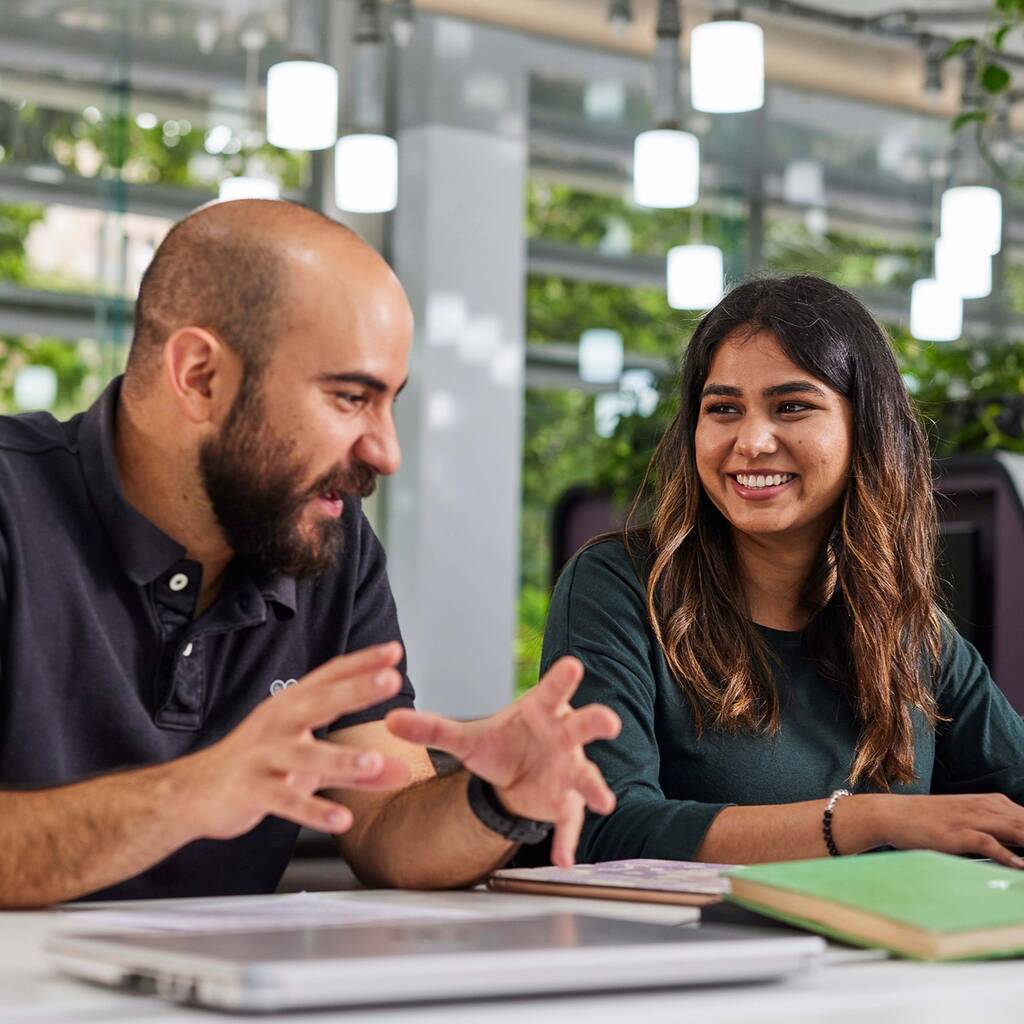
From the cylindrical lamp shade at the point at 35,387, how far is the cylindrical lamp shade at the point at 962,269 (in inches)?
117

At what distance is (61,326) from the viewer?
5879 millimetres

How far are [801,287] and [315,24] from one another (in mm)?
2641

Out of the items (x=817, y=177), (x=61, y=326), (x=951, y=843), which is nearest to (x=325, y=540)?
(x=951, y=843)

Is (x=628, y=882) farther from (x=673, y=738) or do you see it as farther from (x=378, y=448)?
(x=673, y=738)

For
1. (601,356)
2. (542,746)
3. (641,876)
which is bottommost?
(641,876)

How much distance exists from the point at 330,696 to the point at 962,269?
5.08m

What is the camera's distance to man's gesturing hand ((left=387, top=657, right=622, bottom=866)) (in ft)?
4.09

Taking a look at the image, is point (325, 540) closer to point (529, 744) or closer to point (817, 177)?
point (529, 744)

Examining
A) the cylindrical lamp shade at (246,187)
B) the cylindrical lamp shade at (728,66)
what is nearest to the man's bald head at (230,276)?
the cylindrical lamp shade at (728,66)

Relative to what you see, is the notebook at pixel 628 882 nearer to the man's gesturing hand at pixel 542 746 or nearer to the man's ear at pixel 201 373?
the man's gesturing hand at pixel 542 746

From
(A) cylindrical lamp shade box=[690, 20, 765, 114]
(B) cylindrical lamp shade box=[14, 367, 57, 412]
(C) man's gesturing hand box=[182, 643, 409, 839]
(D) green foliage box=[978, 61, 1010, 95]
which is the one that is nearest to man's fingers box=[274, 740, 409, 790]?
(C) man's gesturing hand box=[182, 643, 409, 839]

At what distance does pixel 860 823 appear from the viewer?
1.73 meters

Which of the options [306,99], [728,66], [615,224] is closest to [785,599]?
[728,66]

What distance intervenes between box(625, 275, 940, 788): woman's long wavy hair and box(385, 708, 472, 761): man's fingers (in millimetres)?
771
